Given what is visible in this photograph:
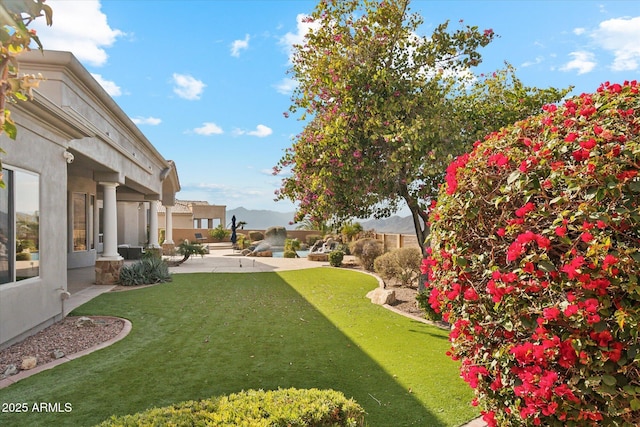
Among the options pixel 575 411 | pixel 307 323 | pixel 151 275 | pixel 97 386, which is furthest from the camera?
pixel 151 275

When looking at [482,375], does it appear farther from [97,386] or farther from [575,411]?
[97,386]

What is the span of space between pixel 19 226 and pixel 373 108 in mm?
7335

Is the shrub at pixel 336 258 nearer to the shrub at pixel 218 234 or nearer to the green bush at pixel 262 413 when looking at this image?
the green bush at pixel 262 413

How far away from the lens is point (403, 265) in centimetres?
1278

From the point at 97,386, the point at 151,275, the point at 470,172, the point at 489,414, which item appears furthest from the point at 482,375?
the point at 151,275

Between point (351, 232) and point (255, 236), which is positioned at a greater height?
point (351, 232)

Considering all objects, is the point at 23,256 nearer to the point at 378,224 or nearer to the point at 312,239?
the point at 378,224

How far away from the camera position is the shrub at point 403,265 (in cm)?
1257

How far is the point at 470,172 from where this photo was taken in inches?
141

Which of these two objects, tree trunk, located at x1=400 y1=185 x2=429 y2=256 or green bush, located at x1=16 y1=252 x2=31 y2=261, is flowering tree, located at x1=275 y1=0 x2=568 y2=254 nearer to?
tree trunk, located at x1=400 y1=185 x2=429 y2=256

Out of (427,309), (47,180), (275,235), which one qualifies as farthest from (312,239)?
(47,180)

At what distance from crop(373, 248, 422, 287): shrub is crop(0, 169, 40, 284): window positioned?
31.9 ft

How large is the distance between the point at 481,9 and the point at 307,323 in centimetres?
795

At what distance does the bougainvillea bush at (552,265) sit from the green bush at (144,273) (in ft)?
40.1
